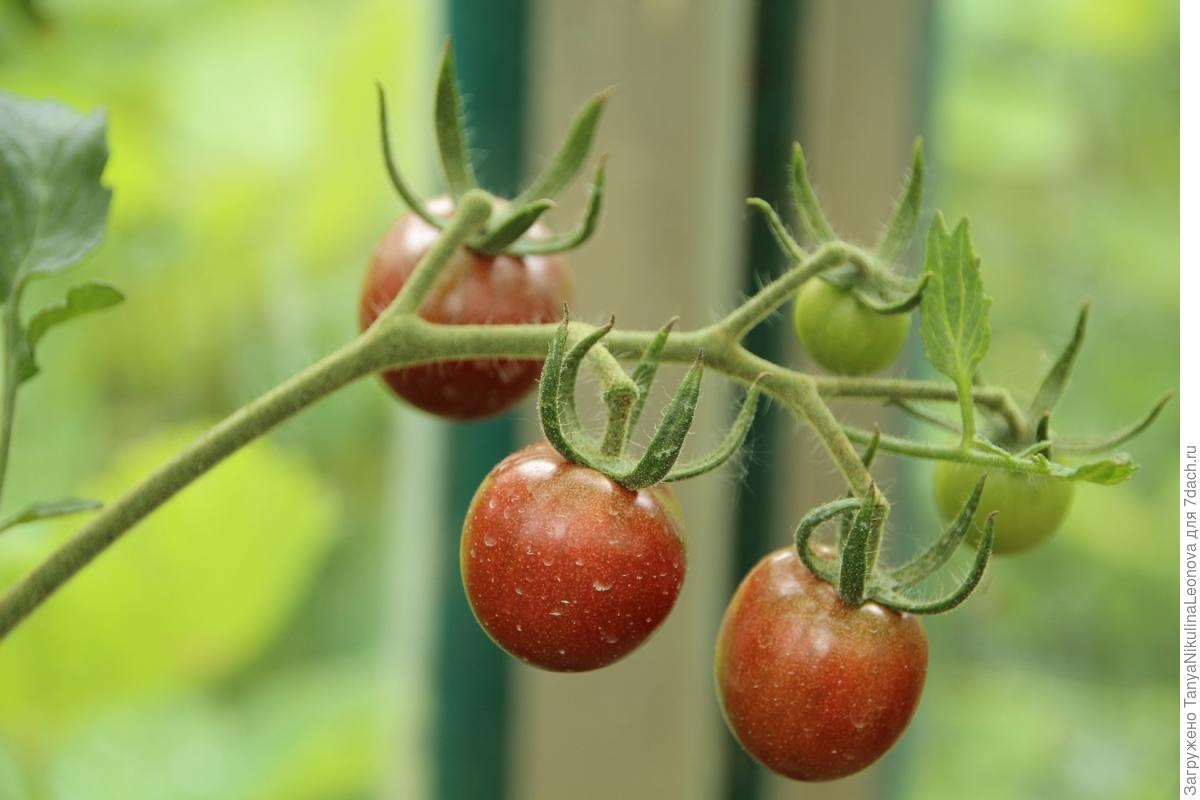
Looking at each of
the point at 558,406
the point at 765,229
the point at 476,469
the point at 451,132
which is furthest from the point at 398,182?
the point at 765,229

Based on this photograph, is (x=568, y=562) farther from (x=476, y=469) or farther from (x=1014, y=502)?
(x=476, y=469)

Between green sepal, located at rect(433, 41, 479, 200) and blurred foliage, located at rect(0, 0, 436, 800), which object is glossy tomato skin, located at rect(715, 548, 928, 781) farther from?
blurred foliage, located at rect(0, 0, 436, 800)

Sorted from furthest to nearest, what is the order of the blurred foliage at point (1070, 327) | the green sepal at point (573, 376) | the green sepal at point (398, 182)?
the blurred foliage at point (1070, 327) < the green sepal at point (398, 182) < the green sepal at point (573, 376)

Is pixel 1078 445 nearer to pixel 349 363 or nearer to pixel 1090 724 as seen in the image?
pixel 349 363

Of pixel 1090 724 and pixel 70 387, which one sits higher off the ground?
pixel 70 387

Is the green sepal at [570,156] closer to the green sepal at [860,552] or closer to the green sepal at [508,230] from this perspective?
the green sepal at [508,230]

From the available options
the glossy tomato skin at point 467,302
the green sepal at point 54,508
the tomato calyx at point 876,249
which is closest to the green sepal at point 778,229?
the tomato calyx at point 876,249

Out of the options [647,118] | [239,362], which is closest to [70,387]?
[239,362]
